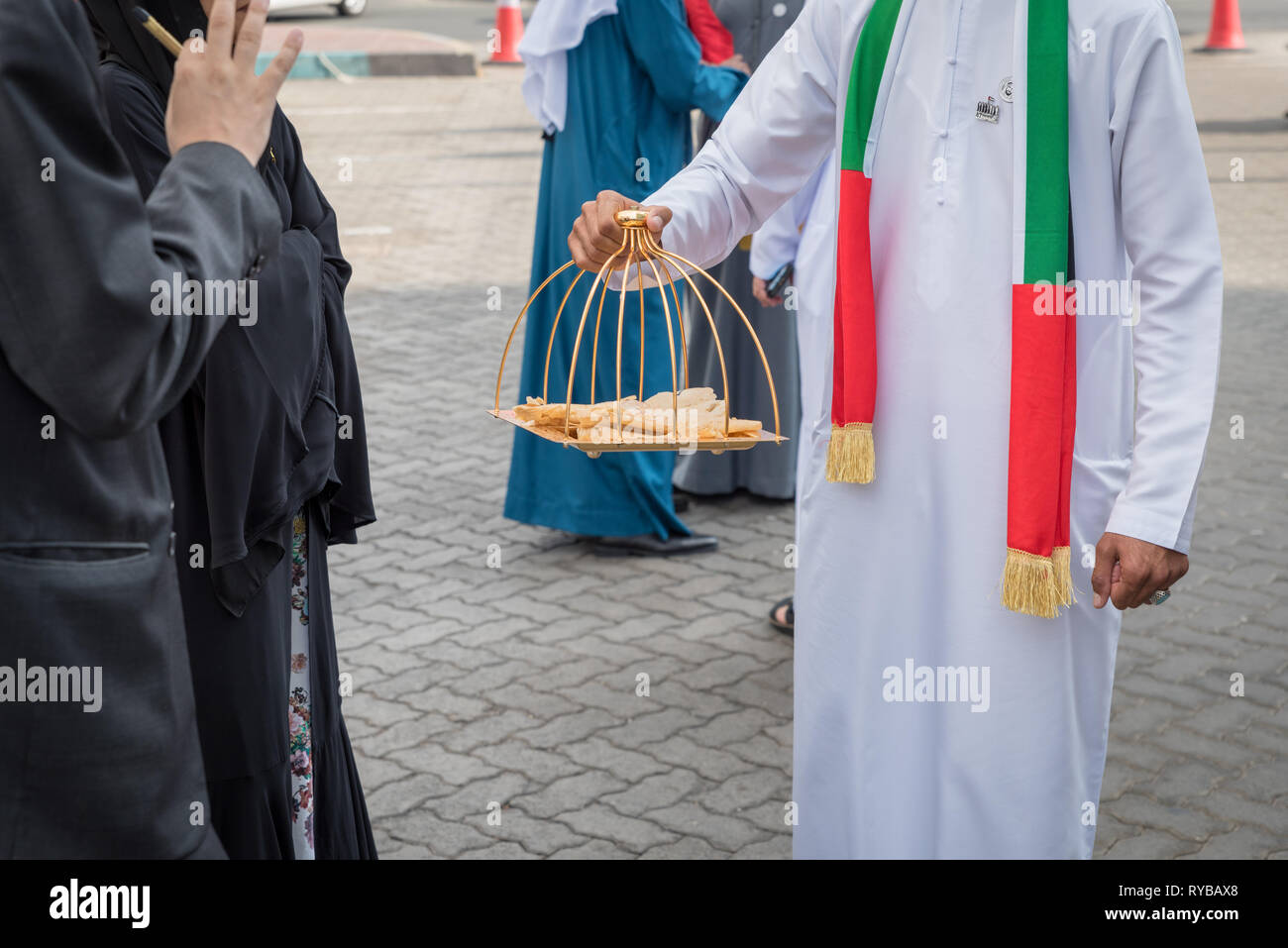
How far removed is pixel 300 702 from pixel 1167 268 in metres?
1.60

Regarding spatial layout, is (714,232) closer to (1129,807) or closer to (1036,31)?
(1036,31)

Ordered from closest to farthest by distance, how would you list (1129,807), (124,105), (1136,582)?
1. (124,105)
2. (1136,582)
3. (1129,807)

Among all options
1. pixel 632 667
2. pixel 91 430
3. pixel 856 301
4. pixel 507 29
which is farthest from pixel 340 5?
pixel 91 430

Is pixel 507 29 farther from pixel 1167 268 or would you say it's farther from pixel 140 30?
pixel 1167 268

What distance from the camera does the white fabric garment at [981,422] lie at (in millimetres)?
2080

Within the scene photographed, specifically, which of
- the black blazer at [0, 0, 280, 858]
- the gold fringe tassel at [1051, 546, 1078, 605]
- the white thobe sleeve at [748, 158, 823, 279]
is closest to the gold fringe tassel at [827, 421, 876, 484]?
the gold fringe tassel at [1051, 546, 1078, 605]

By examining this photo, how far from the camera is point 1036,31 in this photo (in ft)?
6.86

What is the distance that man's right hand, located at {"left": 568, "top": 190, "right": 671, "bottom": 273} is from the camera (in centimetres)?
225

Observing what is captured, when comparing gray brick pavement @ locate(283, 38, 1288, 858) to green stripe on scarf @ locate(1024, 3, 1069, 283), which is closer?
green stripe on scarf @ locate(1024, 3, 1069, 283)

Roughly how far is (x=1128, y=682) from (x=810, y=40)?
2.51 m

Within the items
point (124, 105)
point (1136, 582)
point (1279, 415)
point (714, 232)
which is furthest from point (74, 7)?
point (1279, 415)

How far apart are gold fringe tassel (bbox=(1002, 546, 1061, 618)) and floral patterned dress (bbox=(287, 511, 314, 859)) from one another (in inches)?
46.4

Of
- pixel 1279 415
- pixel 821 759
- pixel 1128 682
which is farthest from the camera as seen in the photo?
pixel 1279 415

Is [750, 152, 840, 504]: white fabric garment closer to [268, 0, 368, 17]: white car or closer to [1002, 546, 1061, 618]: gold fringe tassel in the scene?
[1002, 546, 1061, 618]: gold fringe tassel
